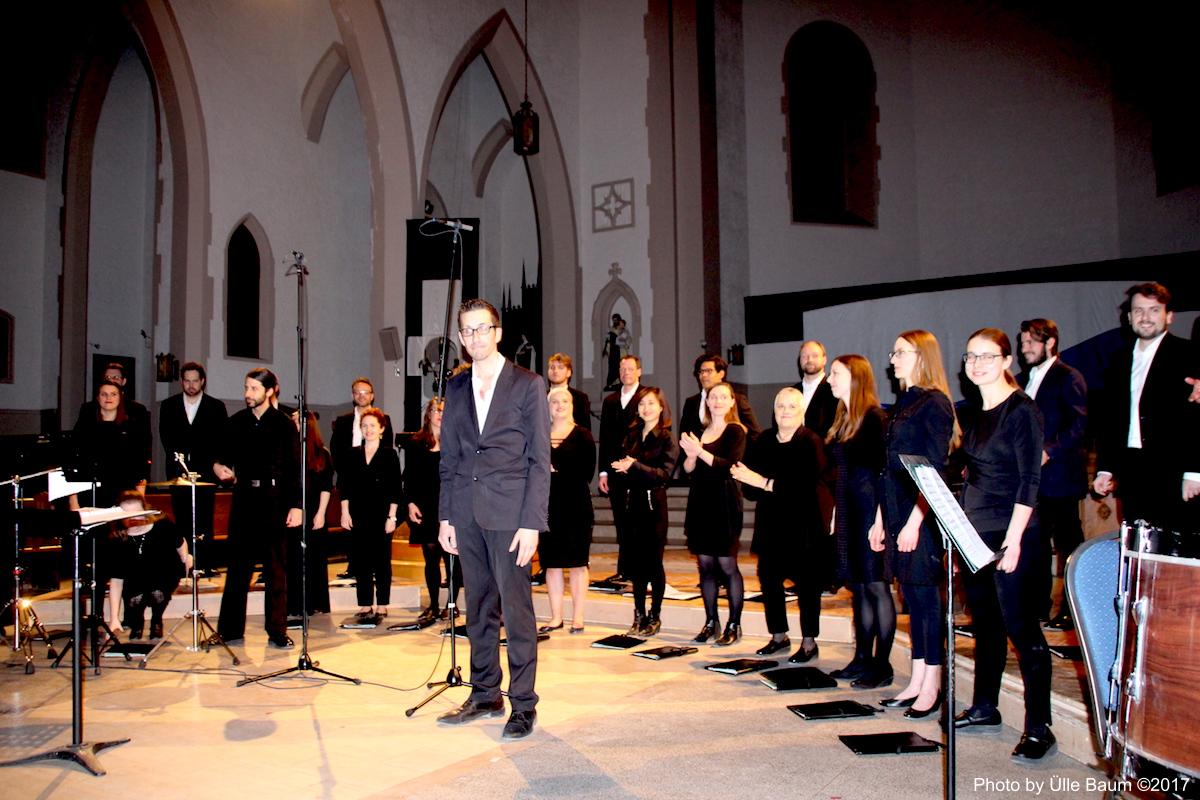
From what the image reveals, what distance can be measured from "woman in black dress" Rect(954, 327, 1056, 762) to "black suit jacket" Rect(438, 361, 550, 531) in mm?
1566

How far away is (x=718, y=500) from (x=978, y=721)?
6.00ft

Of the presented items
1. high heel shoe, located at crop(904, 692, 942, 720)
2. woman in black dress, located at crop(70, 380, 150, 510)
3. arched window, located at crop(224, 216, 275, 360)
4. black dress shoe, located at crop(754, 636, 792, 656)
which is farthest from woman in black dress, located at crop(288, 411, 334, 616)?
arched window, located at crop(224, 216, 275, 360)

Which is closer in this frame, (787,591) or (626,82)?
(787,591)

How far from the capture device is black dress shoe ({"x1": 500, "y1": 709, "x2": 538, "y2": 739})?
3.37 m

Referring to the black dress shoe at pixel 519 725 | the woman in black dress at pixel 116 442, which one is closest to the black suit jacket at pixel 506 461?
the black dress shoe at pixel 519 725

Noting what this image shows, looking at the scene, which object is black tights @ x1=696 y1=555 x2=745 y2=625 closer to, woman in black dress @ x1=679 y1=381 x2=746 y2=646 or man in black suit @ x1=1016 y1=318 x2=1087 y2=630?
woman in black dress @ x1=679 y1=381 x2=746 y2=646

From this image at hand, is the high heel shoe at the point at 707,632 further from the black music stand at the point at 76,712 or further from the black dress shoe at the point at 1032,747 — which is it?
the black music stand at the point at 76,712

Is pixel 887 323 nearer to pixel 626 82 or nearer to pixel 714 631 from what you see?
pixel 626 82

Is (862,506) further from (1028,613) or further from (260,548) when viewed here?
(260,548)

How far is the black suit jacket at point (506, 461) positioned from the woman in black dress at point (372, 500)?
2381mm

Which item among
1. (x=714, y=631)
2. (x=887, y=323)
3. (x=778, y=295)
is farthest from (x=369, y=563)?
(x=778, y=295)

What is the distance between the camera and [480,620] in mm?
3648

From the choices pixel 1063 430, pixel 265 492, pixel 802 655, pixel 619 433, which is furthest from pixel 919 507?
pixel 265 492

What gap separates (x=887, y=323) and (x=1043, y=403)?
6764mm
